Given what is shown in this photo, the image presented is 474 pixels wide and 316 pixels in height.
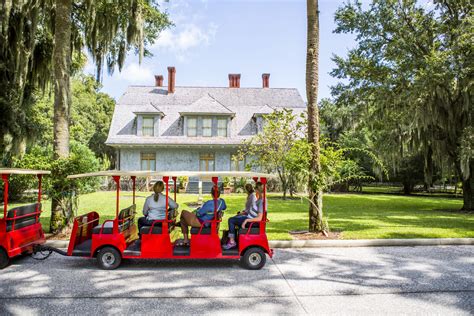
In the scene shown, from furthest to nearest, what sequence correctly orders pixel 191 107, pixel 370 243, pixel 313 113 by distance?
pixel 191 107 → pixel 313 113 → pixel 370 243

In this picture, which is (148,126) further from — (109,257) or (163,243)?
(163,243)

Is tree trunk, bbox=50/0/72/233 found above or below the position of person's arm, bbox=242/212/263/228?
above

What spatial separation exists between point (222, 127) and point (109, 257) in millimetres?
25246

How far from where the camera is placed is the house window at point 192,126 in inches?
1249

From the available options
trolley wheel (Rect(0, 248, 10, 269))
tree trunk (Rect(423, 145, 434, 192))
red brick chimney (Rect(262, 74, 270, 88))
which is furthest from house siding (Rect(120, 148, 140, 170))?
trolley wheel (Rect(0, 248, 10, 269))

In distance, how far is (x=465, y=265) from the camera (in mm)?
7523

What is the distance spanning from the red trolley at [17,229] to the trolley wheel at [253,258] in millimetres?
4514

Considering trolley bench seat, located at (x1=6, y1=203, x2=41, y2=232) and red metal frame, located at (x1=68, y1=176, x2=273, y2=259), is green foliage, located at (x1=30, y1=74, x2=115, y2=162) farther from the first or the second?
red metal frame, located at (x1=68, y1=176, x2=273, y2=259)

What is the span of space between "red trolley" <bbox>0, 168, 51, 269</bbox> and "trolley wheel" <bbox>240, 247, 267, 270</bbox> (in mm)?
4514

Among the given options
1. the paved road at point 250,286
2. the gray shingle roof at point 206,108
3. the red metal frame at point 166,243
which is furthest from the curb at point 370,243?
the gray shingle roof at point 206,108

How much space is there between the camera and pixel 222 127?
3198 cm

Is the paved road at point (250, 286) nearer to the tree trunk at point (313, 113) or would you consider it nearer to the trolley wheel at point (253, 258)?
the trolley wheel at point (253, 258)

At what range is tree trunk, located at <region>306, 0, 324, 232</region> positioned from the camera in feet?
34.8

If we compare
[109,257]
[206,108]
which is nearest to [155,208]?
[109,257]
